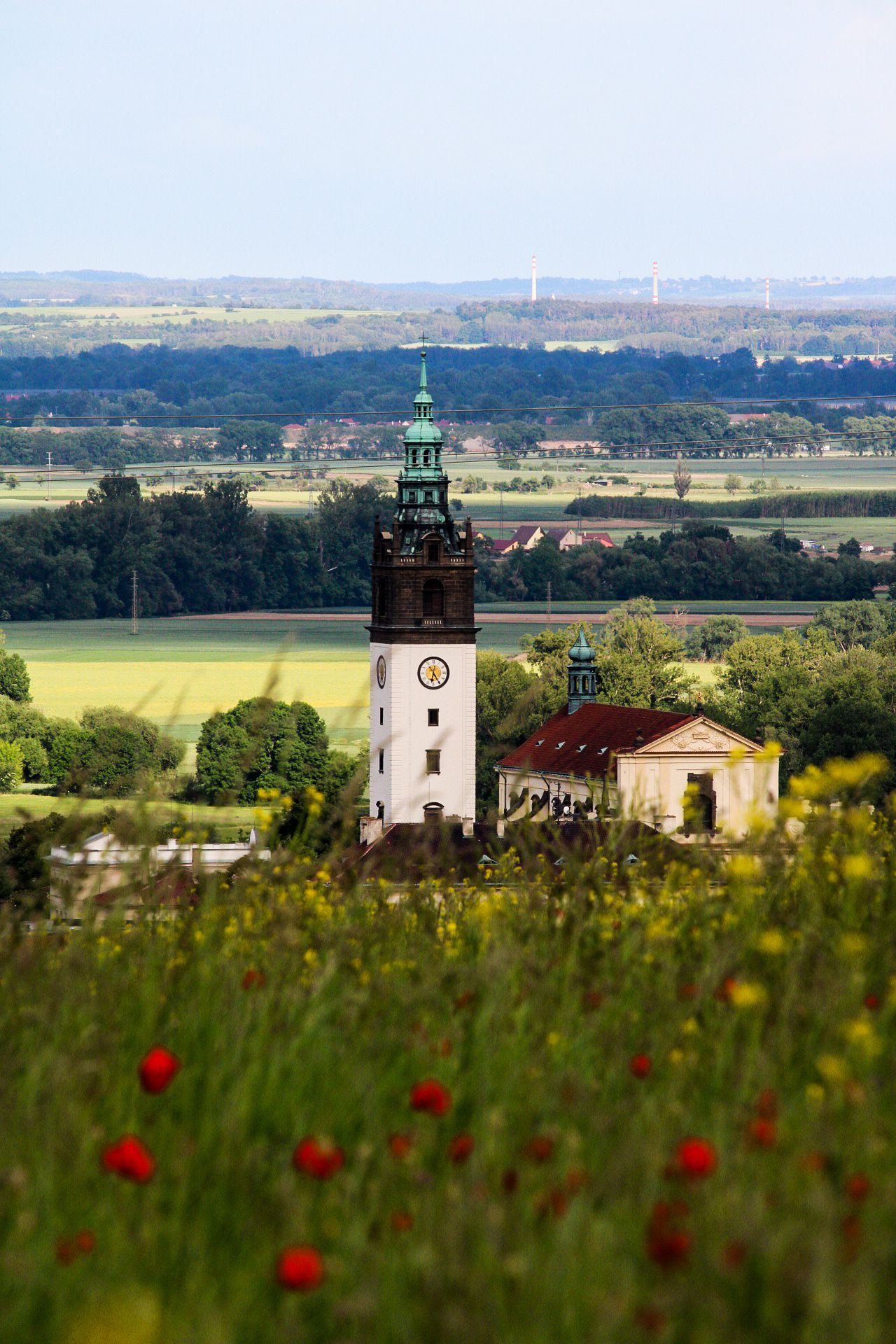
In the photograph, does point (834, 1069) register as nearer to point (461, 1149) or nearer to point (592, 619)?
point (461, 1149)

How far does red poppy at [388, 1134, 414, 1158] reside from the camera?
528 centimetres

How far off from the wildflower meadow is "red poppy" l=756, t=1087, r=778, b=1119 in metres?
0.01

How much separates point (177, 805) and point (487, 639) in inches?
6445

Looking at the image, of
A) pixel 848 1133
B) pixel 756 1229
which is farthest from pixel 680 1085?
pixel 756 1229

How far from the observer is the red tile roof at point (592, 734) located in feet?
323

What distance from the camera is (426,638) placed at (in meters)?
114

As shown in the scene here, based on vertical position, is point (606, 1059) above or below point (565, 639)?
above

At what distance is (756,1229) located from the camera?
14.6 ft

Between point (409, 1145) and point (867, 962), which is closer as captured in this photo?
point (409, 1145)

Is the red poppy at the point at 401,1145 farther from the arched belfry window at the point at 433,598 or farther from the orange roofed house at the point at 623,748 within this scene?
the arched belfry window at the point at 433,598

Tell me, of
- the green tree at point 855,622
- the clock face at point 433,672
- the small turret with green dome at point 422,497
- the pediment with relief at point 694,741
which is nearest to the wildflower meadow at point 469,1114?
the pediment with relief at point 694,741

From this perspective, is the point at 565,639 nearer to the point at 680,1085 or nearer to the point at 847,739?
the point at 847,739

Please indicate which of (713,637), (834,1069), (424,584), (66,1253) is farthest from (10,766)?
(834,1069)

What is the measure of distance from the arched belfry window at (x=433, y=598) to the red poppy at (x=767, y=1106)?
10705 centimetres
